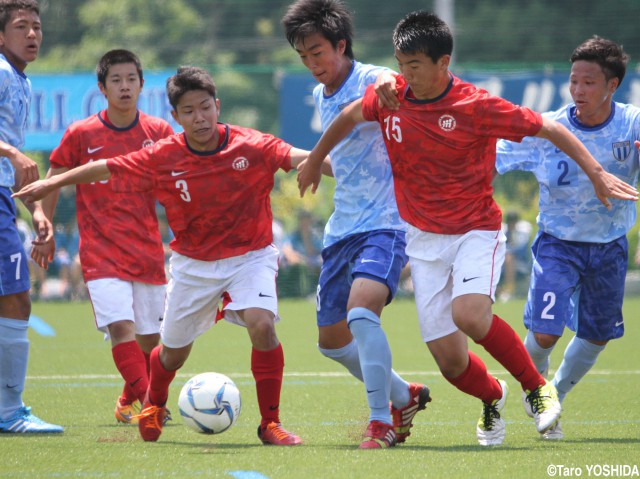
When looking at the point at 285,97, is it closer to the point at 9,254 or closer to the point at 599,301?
the point at 9,254

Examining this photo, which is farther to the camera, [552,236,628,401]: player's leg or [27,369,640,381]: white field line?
[27,369,640,381]: white field line

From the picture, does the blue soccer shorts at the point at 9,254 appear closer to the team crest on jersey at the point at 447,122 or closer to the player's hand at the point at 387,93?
the player's hand at the point at 387,93

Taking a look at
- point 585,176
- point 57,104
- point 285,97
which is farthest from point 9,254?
point 57,104

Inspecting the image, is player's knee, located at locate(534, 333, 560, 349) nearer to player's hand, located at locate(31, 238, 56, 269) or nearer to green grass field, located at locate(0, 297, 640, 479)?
green grass field, located at locate(0, 297, 640, 479)

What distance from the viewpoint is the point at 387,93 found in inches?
206

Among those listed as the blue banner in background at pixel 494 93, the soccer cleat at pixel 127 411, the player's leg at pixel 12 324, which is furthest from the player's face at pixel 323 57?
the blue banner in background at pixel 494 93

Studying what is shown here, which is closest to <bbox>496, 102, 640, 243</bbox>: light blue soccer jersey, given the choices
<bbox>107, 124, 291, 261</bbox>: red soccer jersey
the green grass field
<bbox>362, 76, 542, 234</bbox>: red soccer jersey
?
<bbox>362, 76, 542, 234</bbox>: red soccer jersey

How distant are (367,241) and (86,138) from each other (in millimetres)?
2203

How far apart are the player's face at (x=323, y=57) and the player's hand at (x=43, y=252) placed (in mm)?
1831

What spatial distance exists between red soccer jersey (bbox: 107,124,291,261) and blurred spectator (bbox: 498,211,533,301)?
42.7 feet

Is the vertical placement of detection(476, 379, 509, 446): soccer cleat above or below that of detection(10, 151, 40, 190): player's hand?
below

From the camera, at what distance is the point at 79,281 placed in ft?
61.2

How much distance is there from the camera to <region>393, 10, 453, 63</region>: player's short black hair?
514cm

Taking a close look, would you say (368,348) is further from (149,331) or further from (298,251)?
(298,251)
